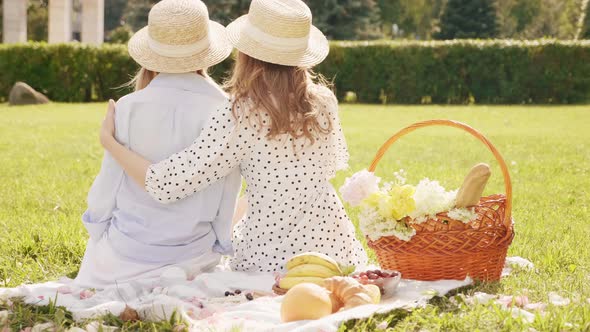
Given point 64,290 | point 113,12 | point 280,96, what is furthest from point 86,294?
point 113,12

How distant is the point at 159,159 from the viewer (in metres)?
4.16

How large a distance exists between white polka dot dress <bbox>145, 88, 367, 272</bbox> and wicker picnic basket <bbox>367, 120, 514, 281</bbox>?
0.33 metres

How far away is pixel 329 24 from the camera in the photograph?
32688 mm

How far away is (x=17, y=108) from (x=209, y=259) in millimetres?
15749

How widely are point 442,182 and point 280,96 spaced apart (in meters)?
4.14

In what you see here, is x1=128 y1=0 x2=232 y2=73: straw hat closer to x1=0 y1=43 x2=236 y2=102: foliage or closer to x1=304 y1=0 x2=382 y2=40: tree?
x1=0 y1=43 x2=236 y2=102: foliage

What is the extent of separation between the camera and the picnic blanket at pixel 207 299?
332cm

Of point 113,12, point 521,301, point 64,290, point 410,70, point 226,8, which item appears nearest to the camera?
point 521,301

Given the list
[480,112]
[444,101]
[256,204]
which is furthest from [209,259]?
[444,101]

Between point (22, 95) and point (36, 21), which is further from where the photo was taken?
point (36, 21)

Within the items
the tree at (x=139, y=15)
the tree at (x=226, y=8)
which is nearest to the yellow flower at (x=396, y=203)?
the tree at (x=226, y=8)

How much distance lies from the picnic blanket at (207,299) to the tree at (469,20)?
3756 cm

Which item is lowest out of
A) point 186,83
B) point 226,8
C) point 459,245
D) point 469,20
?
point 469,20

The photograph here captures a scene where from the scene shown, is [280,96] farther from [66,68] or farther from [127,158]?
[66,68]
